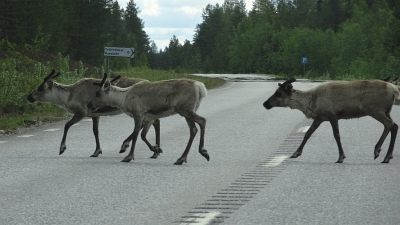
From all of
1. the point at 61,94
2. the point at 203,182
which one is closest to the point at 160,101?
the point at 61,94

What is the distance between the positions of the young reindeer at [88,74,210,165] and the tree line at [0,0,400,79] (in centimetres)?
4346

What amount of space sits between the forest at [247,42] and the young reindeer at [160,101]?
1041 cm

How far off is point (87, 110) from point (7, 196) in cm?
504

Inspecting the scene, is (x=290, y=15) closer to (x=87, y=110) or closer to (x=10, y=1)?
(x=10, y=1)

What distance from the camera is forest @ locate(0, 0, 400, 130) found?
41.6 metres

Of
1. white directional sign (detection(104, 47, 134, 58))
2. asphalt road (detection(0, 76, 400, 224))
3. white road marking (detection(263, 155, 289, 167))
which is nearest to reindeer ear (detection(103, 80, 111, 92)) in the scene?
asphalt road (detection(0, 76, 400, 224))

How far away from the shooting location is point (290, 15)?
18012cm

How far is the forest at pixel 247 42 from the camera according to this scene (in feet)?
137

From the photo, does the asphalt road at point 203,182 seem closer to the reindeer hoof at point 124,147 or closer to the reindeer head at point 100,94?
A: the reindeer hoof at point 124,147

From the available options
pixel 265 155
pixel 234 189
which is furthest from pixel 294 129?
pixel 234 189

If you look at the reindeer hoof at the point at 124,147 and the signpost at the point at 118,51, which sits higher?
the signpost at the point at 118,51

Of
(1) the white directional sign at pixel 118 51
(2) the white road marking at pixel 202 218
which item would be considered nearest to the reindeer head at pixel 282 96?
(2) the white road marking at pixel 202 218

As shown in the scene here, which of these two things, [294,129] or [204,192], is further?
[294,129]

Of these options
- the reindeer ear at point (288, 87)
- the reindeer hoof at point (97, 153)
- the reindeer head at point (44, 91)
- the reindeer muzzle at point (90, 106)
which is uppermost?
the reindeer ear at point (288, 87)
